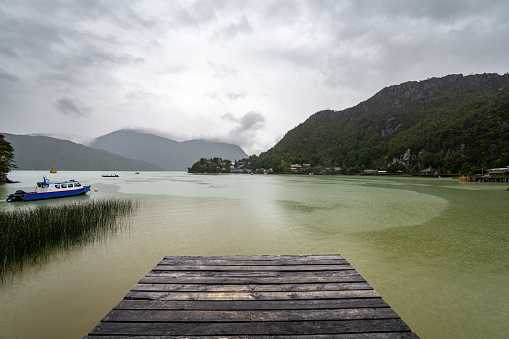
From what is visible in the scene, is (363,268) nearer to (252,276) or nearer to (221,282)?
(252,276)

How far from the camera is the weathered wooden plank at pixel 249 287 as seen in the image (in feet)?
12.5

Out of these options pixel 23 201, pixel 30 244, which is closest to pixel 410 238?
pixel 30 244

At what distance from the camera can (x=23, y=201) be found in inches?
990

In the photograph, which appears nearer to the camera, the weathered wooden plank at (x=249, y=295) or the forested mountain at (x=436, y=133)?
the weathered wooden plank at (x=249, y=295)

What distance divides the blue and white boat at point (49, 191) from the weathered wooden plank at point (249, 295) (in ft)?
103

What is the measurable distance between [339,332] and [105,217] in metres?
16.1

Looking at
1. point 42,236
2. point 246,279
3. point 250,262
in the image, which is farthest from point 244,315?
point 42,236

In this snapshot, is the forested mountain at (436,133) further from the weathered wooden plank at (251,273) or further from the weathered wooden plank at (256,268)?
the weathered wooden plank at (251,273)

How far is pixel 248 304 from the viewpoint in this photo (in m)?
3.38

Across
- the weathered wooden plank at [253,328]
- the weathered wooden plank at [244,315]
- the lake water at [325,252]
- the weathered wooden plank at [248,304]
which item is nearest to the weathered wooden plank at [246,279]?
the weathered wooden plank at [248,304]

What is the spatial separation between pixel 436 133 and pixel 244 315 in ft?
509

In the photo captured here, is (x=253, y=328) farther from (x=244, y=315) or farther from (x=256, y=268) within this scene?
(x=256, y=268)

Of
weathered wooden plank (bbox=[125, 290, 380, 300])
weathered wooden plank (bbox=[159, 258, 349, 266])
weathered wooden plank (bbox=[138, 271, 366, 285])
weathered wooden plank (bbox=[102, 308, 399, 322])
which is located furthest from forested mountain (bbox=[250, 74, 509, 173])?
weathered wooden plank (bbox=[102, 308, 399, 322])

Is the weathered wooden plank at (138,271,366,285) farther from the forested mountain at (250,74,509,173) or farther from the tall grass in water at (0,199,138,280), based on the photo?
the forested mountain at (250,74,509,173)
